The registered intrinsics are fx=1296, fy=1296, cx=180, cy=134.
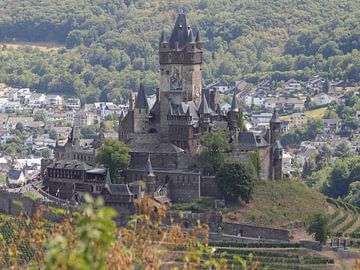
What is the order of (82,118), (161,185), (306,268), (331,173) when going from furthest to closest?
(82,118), (331,173), (161,185), (306,268)

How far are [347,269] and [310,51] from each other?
113 meters

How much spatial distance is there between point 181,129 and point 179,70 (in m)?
4.41

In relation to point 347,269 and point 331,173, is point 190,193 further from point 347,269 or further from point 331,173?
point 331,173

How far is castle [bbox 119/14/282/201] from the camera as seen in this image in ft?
252

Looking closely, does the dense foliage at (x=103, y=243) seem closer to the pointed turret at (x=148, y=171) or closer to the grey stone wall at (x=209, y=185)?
the pointed turret at (x=148, y=171)

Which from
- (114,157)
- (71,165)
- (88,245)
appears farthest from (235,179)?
(88,245)

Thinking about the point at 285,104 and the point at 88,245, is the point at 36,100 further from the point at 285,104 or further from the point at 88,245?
the point at 88,245

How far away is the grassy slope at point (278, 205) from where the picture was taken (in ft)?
249

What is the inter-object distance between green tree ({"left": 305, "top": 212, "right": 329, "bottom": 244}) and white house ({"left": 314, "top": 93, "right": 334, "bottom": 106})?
78.5 metres

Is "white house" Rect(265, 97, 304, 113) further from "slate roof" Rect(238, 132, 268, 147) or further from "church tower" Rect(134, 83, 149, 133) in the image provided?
"slate roof" Rect(238, 132, 268, 147)

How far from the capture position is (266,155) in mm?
79938

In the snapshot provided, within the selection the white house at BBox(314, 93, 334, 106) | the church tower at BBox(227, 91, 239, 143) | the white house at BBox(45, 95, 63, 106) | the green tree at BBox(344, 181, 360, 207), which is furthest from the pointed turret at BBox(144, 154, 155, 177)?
the white house at BBox(45, 95, 63, 106)

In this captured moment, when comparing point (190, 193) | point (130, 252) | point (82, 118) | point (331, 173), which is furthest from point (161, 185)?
point (82, 118)

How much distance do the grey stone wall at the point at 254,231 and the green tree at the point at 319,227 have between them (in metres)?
1.63
